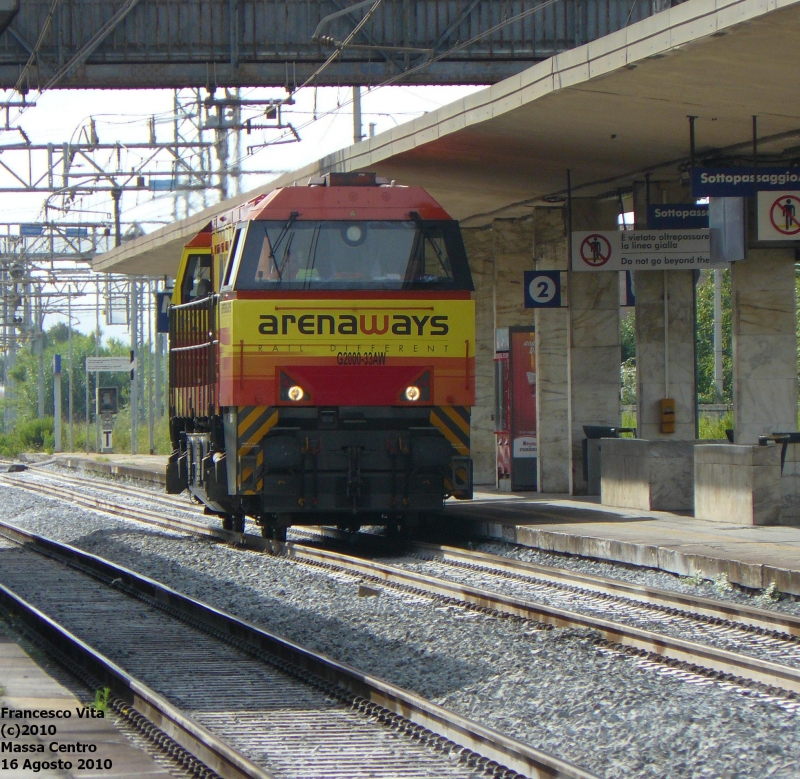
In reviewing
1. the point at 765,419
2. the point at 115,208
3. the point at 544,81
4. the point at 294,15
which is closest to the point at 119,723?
the point at 544,81

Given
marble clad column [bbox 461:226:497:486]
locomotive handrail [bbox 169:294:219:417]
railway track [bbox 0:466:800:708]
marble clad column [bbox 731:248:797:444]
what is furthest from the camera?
marble clad column [bbox 461:226:497:486]

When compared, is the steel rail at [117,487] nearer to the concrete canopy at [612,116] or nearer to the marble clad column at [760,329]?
the concrete canopy at [612,116]

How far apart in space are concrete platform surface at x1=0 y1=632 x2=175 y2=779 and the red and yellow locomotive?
227 inches

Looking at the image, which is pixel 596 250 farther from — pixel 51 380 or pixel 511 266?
pixel 51 380

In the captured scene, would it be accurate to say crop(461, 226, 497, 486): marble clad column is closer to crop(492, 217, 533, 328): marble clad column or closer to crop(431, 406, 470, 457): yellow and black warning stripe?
crop(492, 217, 533, 328): marble clad column

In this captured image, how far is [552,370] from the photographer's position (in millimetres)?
19250

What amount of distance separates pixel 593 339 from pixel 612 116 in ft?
17.6

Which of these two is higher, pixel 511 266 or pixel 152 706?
pixel 511 266

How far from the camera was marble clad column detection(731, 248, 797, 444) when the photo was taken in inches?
590

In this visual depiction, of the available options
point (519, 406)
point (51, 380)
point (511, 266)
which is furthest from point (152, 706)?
point (51, 380)

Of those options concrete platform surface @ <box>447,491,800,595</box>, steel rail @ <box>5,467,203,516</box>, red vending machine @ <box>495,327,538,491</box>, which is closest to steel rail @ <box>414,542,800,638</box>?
concrete platform surface @ <box>447,491,800,595</box>

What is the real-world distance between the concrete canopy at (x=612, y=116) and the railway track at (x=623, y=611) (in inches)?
175

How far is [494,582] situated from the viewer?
11.5 m

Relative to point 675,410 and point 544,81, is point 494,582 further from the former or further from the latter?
point 675,410
